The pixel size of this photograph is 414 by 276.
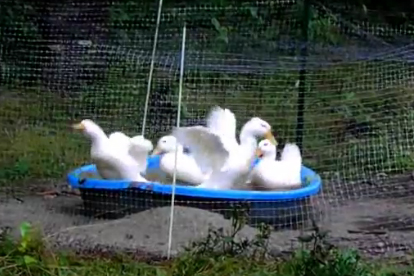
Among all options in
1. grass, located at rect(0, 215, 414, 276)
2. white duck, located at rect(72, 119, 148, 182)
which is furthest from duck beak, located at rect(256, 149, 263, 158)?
grass, located at rect(0, 215, 414, 276)

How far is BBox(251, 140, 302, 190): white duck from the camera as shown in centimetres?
402

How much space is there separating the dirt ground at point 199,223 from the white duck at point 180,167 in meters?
0.24

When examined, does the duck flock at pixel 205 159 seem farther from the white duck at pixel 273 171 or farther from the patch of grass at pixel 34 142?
the patch of grass at pixel 34 142

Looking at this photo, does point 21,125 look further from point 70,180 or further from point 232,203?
point 232,203

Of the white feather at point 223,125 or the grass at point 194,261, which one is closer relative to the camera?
the grass at point 194,261

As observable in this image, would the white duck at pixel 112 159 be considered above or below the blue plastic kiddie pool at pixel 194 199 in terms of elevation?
above

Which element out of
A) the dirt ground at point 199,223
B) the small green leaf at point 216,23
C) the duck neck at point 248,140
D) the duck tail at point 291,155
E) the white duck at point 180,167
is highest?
the small green leaf at point 216,23

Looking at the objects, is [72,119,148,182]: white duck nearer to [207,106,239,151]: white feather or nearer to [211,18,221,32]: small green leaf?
[207,106,239,151]: white feather

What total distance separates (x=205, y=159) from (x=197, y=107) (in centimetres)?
92

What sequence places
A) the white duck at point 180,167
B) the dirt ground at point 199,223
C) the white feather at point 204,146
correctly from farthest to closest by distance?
the white feather at point 204,146, the white duck at point 180,167, the dirt ground at point 199,223

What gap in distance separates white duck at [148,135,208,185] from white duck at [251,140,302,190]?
215 mm

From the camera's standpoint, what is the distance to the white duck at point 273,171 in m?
4.02

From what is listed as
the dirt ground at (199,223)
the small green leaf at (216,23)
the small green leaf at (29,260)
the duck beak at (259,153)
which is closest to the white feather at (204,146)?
the duck beak at (259,153)

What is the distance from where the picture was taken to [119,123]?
192 inches
